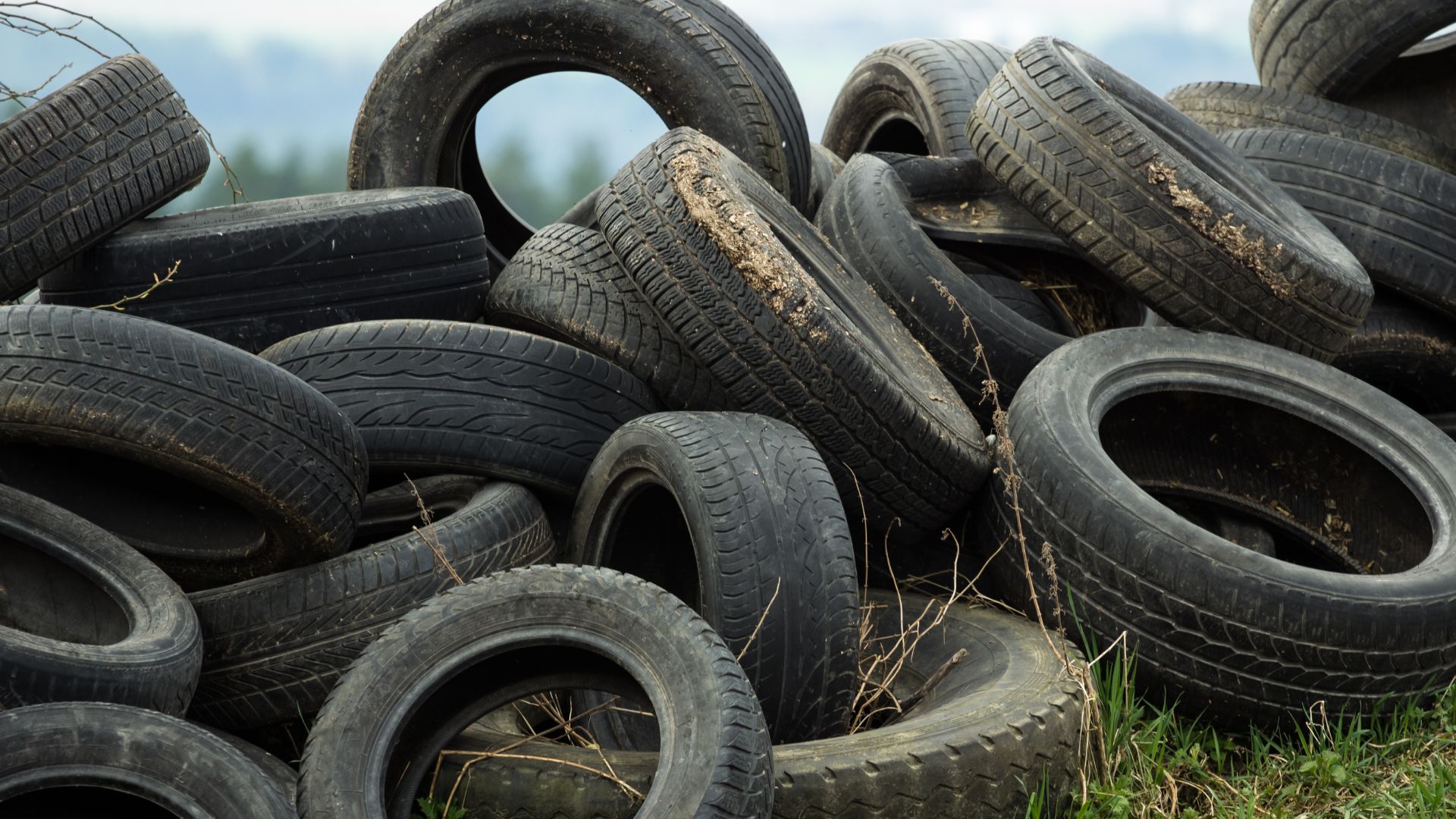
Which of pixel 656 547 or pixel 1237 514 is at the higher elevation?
pixel 656 547

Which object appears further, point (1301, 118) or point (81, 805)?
point (1301, 118)

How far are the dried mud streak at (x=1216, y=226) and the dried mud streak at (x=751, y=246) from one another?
1.39 metres

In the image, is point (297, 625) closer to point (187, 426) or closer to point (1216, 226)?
point (187, 426)

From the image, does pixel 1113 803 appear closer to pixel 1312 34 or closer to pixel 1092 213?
pixel 1092 213

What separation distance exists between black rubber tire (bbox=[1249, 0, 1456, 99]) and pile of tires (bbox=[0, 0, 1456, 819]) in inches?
35.2

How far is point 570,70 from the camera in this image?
20.0 ft

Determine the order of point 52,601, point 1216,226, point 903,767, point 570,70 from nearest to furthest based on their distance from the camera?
1. point 903,767
2. point 52,601
3. point 1216,226
4. point 570,70

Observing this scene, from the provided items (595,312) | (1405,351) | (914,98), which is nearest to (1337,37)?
(1405,351)

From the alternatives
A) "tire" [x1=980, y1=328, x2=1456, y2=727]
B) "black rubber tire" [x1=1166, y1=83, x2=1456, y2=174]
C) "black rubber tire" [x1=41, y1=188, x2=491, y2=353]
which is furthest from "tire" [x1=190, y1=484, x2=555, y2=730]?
"black rubber tire" [x1=1166, y1=83, x2=1456, y2=174]

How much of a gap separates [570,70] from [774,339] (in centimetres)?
275

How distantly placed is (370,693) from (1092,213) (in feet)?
9.73

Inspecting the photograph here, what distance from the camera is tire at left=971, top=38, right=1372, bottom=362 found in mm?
4562

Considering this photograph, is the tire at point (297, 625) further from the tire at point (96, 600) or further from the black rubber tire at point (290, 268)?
the black rubber tire at point (290, 268)

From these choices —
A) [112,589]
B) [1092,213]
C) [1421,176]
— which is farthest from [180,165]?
[1421,176]
